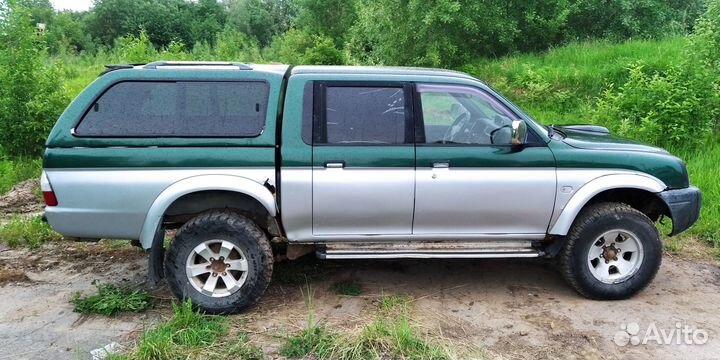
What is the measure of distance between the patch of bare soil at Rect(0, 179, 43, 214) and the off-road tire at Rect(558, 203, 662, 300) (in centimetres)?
632

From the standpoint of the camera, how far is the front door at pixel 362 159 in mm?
4453

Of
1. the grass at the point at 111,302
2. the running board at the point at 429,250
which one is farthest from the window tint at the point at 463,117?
the grass at the point at 111,302

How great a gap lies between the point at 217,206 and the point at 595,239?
3.09 m

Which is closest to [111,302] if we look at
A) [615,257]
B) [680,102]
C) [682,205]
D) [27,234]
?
[27,234]

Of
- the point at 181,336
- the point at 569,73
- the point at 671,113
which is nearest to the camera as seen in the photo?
the point at 181,336

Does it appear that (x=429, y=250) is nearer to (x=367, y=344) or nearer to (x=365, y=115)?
(x=367, y=344)

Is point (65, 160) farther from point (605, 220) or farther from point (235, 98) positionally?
point (605, 220)

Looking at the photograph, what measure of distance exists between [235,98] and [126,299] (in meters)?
1.86

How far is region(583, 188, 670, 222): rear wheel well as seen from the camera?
4883 millimetres

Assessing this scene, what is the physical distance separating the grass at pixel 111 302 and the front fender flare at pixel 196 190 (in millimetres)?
577

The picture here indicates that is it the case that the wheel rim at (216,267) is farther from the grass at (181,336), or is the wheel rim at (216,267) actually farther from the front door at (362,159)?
the front door at (362,159)

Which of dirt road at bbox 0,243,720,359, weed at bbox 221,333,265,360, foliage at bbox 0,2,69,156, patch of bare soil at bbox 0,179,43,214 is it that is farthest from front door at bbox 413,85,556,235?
foliage at bbox 0,2,69,156

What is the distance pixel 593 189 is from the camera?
15.2 ft

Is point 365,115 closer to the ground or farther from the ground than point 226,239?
farther from the ground
